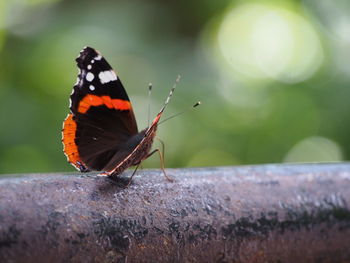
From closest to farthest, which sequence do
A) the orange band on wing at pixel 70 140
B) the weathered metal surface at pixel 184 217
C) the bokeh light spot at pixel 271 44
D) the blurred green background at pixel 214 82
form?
the weathered metal surface at pixel 184 217, the orange band on wing at pixel 70 140, the blurred green background at pixel 214 82, the bokeh light spot at pixel 271 44

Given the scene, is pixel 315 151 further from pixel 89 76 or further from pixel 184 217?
pixel 184 217

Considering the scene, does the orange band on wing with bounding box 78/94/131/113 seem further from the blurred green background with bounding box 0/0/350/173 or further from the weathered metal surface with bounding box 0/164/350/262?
the blurred green background with bounding box 0/0/350/173

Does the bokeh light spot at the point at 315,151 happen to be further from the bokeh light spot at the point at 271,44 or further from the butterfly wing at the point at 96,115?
the butterfly wing at the point at 96,115

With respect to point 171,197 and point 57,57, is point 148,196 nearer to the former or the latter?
point 171,197

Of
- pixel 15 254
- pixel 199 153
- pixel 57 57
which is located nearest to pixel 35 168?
pixel 57 57

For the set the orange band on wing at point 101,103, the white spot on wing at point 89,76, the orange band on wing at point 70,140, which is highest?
the white spot on wing at point 89,76

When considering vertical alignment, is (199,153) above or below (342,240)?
above

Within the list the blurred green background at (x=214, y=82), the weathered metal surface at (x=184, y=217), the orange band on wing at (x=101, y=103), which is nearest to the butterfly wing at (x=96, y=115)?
the orange band on wing at (x=101, y=103)
